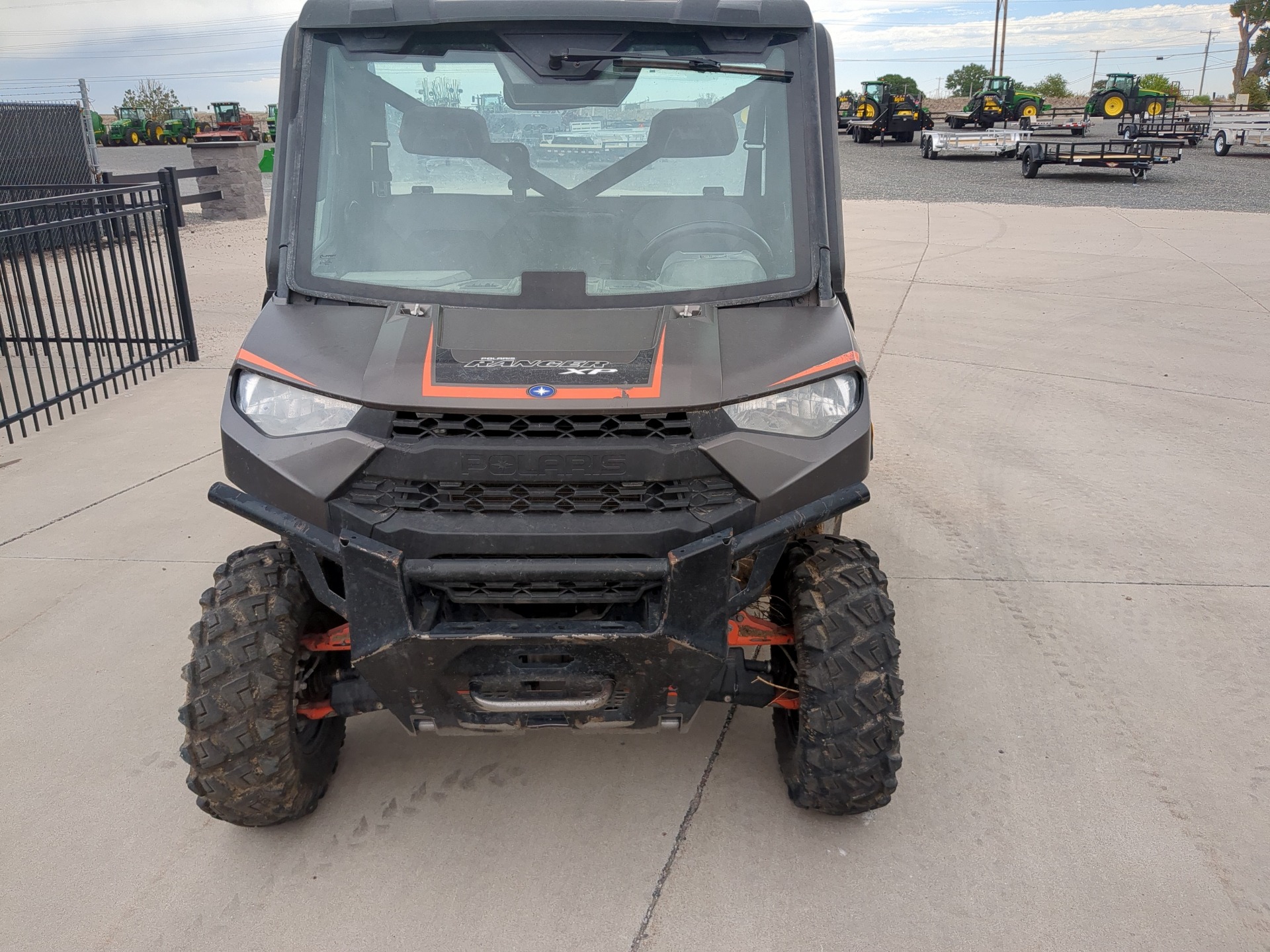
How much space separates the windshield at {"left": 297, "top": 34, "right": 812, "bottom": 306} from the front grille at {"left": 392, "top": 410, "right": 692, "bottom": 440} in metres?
0.54

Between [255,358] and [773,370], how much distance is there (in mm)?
1365

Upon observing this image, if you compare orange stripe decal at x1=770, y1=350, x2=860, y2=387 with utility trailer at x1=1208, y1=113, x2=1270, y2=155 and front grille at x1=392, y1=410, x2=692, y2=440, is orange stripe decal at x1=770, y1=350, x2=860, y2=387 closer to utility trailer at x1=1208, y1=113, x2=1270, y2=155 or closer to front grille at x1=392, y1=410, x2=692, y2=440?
front grille at x1=392, y1=410, x2=692, y2=440

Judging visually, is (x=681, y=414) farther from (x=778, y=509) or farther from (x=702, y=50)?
(x=702, y=50)

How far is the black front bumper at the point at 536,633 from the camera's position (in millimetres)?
2467

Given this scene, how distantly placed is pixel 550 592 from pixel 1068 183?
2361cm

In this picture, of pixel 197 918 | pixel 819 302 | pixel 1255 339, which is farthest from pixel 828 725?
pixel 1255 339

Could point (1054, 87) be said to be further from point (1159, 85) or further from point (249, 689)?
point (249, 689)

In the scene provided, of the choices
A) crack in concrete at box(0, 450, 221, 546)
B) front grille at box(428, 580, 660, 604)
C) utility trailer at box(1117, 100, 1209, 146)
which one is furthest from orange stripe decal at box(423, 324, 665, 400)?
utility trailer at box(1117, 100, 1209, 146)

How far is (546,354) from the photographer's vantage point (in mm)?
2654

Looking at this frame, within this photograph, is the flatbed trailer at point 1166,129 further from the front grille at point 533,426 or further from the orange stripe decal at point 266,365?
the orange stripe decal at point 266,365

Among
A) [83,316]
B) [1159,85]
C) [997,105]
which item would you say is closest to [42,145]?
[83,316]

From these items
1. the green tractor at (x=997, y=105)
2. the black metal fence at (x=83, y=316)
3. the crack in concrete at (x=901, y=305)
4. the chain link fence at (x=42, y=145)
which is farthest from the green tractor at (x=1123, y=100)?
the black metal fence at (x=83, y=316)

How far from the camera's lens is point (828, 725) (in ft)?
9.17

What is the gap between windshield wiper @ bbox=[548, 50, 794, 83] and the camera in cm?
298
